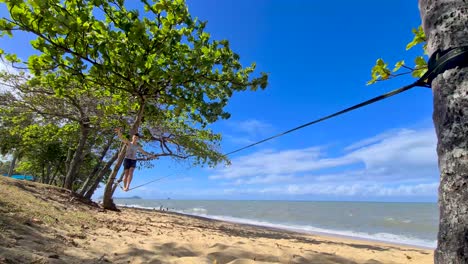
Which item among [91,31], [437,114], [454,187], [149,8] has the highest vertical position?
[149,8]

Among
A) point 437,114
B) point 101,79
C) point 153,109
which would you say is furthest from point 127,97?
point 437,114

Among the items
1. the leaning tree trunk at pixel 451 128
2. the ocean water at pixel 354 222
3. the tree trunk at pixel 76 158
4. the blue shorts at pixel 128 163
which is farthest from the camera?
the ocean water at pixel 354 222

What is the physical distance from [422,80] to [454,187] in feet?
2.43

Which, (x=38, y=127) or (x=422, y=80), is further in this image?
(x=38, y=127)

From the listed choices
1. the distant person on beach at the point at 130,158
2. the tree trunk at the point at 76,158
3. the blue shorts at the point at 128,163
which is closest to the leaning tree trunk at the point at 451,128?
the distant person on beach at the point at 130,158

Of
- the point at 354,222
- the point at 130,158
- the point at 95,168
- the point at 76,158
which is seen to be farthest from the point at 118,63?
the point at 354,222

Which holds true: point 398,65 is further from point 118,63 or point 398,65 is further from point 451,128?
point 118,63

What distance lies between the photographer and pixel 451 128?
1239 mm

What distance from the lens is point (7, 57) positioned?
600cm

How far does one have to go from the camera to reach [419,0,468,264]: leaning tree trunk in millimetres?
1117

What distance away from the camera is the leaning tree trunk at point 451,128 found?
1.12 m

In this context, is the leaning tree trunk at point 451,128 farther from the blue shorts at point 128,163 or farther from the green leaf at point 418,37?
the blue shorts at point 128,163

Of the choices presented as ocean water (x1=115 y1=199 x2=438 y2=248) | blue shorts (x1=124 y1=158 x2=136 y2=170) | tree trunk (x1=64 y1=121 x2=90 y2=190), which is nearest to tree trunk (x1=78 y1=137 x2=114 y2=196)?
tree trunk (x1=64 y1=121 x2=90 y2=190)

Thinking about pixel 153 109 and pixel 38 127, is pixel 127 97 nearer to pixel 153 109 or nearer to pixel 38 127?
pixel 153 109
